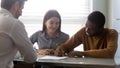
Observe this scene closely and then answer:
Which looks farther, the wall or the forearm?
the wall

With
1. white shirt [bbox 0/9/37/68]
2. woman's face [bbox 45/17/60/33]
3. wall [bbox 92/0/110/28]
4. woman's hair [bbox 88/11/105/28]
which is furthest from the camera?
wall [bbox 92/0/110/28]

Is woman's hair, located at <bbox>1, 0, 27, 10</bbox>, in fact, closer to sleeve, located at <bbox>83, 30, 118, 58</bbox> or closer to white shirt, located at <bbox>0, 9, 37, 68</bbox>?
white shirt, located at <bbox>0, 9, 37, 68</bbox>

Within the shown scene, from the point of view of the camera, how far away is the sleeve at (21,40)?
1.77 metres

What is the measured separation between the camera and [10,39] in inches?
70.4

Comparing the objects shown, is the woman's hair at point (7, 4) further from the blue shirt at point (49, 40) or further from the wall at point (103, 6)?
the wall at point (103, 6)

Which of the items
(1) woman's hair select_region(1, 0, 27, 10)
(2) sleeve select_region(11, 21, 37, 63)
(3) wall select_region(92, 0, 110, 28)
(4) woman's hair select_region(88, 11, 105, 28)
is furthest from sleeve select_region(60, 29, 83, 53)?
(3) wall select_region(92, 0, 110, 28)

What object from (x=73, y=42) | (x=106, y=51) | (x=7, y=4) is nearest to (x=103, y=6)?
(x=73, y=42)

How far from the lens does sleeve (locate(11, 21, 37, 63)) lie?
1.77 meters

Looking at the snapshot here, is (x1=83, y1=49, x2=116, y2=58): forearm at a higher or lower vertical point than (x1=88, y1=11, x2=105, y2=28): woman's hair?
lower

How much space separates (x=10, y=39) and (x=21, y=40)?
0.08 metres

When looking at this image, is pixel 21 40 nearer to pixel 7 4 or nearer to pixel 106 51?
pixel 7 4

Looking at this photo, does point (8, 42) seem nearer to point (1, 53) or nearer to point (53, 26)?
point (1, 53)

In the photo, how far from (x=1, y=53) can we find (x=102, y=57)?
107cm

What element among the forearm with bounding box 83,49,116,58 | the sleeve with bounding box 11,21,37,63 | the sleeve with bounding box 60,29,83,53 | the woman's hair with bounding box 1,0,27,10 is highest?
the woman's hair with bounding box 1,0,27,10
